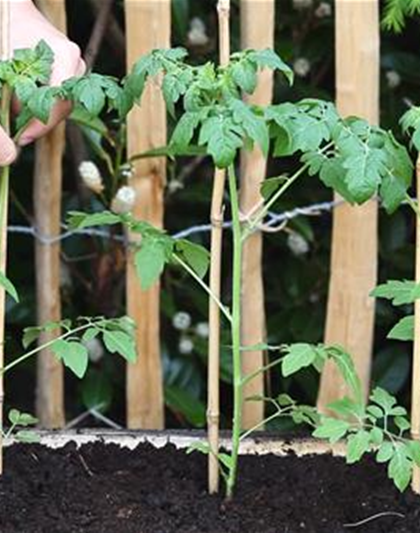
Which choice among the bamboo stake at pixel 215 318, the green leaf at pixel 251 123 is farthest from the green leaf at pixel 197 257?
the green leaf at pixel 251 123

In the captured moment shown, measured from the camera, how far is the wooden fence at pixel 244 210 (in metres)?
1.88

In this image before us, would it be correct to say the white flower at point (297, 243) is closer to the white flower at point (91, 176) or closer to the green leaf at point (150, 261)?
the white flower at point (91, 176)

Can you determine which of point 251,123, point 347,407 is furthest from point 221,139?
point 347,407

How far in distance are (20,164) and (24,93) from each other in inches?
38.7

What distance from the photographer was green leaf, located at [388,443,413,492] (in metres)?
1.42

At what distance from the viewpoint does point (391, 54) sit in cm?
230

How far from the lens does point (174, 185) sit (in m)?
2.18

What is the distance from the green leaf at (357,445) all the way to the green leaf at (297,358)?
9 cm

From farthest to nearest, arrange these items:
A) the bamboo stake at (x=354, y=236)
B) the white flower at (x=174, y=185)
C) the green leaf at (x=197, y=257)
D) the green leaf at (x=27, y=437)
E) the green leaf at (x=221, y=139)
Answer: the white flower at (x=174, y=185) → the bamboo stake at (x=354, y=236) → the green leaf at (x=27, y=437) → the green leaf at (x=197, y=257) → the green leaf at (x=221, y=139)

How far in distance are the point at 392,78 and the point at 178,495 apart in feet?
3.11

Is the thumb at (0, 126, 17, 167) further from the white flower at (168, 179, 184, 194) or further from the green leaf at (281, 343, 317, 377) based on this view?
the white flower at (168, 179, 184, 194)

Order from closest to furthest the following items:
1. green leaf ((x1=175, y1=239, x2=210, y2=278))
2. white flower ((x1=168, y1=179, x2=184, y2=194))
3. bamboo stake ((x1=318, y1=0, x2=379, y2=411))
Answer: green leaf ((x1=175, y1=239, x2=210, y2=278)), bamboo stake ((x1=318, y1=0, x2=379, y2=411)), white flower ((x1=168, y1=179, x2=184, y2=194))

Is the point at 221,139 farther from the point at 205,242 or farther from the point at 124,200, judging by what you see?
the point at 205,242

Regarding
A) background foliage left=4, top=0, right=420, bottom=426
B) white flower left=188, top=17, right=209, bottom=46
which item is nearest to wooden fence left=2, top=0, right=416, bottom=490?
background foliage left=4, top=0, right=420, bottom=426
